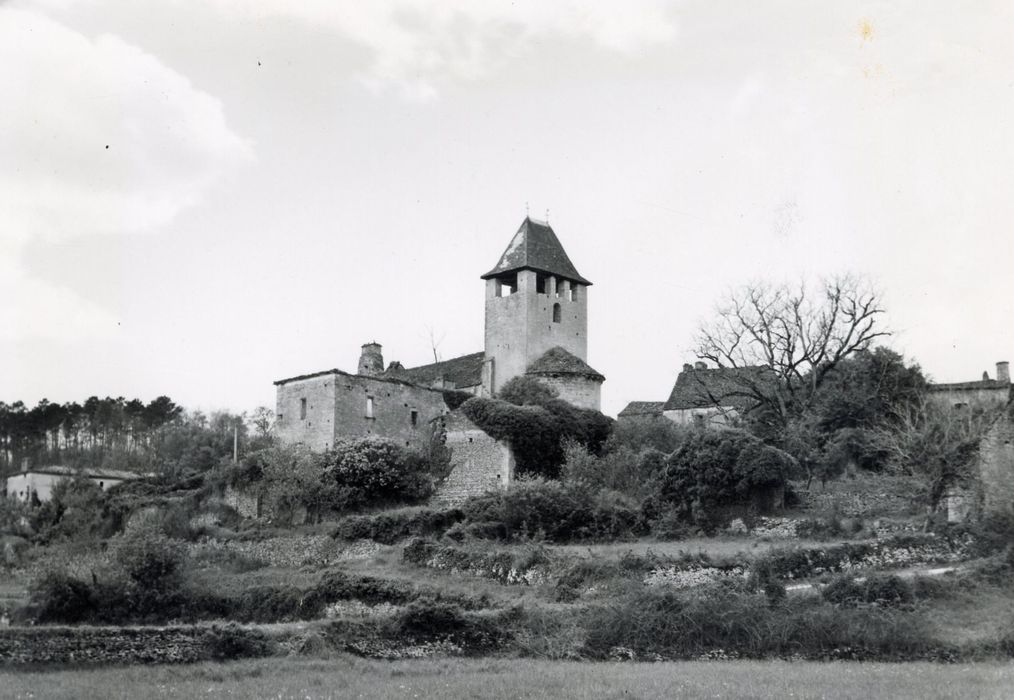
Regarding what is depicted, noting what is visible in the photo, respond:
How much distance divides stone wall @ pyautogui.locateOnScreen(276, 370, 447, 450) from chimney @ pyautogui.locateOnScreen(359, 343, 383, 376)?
3.87 metres

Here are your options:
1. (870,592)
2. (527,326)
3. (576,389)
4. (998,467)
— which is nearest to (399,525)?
(576,389)

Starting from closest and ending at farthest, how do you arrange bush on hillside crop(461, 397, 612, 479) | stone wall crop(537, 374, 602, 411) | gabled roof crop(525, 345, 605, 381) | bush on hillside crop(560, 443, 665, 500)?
bush on hillside crop(560, 443, 665, 500), bush on hillside crop(461, 397, 612, 479), stone wall crop(537, 374, 602, 411), gabled roof crop(525, 345, 605, 381)

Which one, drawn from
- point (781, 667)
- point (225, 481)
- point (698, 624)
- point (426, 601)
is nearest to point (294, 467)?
point (225, 481)

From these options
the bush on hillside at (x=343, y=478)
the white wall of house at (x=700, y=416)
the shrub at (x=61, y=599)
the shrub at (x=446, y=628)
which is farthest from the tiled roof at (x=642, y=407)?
the shrub at (x=446, y=628)

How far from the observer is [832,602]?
23.1m

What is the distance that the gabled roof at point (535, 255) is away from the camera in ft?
161

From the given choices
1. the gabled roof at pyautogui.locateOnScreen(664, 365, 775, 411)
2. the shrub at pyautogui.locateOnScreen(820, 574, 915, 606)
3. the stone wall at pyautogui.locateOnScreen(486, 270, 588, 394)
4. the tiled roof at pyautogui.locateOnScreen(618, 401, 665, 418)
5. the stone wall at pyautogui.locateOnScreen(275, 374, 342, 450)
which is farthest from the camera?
the tiled roof at pyautogui.locateOnScreen(618, 401, 665, 418)

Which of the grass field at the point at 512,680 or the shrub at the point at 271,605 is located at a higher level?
the grass field at the point at 512,680

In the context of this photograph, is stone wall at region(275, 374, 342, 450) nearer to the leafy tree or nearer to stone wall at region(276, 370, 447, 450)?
stone wall at region(276, 370, 447, 450)

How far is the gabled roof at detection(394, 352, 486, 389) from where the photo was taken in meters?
49.4

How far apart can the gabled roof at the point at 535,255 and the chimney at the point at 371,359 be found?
6.59 metres

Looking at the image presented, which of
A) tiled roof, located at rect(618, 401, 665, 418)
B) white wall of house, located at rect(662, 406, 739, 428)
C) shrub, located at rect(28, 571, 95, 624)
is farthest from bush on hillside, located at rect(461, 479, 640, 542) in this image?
tiled roof, located at rect(618, 401, 665, 418)

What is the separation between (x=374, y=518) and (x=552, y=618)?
14588mm

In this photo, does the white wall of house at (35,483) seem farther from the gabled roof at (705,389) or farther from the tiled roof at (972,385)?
the tiled roof at (972,385)
